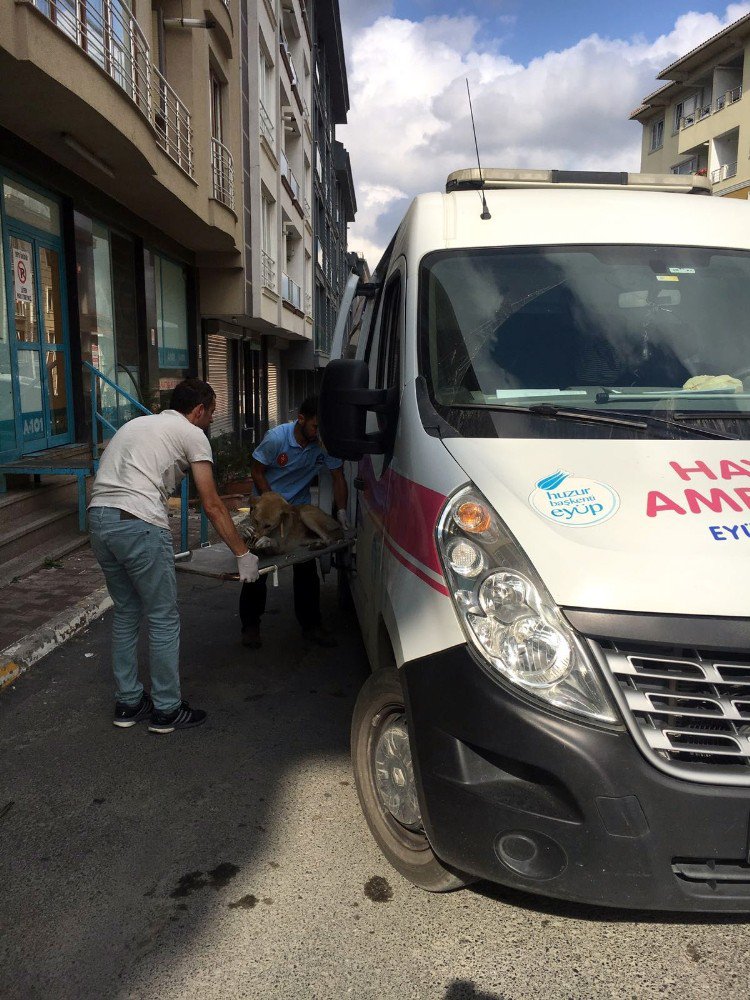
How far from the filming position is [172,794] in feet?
11.3

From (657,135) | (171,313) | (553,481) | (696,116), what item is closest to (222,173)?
(171,313)

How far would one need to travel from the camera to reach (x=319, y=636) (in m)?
5.53

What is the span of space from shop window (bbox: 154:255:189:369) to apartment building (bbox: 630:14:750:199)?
21.4 metres

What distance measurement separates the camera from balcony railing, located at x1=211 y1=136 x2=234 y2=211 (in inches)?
519

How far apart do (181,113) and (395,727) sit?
11488 mm

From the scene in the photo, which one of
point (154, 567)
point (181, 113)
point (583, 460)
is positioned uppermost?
point (181, 113)

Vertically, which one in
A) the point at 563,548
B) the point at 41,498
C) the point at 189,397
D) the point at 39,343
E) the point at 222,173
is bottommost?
the point at 41,498

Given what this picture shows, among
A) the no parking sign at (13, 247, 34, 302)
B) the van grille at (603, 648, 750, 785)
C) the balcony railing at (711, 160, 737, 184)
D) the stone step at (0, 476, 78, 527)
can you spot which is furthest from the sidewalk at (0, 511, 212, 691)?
the balcony railing at (711, 160, 737, 184)

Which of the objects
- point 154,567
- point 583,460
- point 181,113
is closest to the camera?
point 583,460

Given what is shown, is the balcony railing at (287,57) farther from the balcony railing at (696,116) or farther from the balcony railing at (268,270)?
the balcony railing at (696,116)

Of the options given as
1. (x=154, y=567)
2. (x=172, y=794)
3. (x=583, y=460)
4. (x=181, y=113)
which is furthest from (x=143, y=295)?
(x=583, y=460)

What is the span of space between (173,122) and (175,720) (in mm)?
9890

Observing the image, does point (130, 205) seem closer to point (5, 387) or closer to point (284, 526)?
point (5, 387)

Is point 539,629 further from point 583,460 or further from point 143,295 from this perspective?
point 143,295
